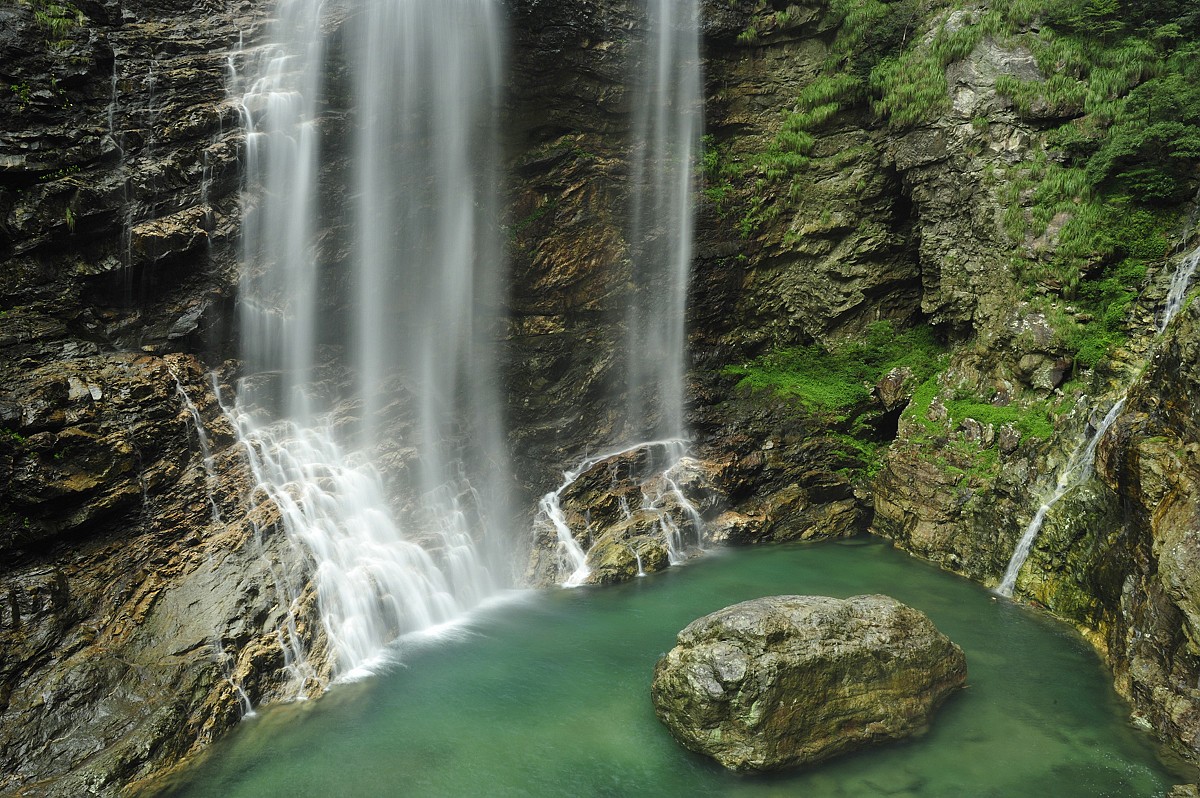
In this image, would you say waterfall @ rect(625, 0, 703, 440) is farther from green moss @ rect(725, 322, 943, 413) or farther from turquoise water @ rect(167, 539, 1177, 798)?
turquoise water @ rect(167, 539, 1177, 798)

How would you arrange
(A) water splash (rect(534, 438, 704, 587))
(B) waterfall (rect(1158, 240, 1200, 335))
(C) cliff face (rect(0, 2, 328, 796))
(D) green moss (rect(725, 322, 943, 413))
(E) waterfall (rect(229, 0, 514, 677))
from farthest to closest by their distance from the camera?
1. (D) green moss (rect(725, 322, 943, 413))
2. (A) water splash (rect(534, 438, 704, 587))
3. (E) waterfall (rect(229, 0, 514, 677))
4. (B) waterfall (rect(1158, 240, 1200, 335))
5. (C) cliff face (rect(0, 2, 328, 796))

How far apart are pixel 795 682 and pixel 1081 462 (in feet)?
21.3

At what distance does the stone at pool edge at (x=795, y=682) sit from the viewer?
6.78 m

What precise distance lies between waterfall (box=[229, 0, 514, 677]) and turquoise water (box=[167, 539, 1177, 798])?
197cm

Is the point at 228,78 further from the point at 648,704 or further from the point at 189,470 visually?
the point at 648,704

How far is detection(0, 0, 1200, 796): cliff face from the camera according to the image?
7.94 meters

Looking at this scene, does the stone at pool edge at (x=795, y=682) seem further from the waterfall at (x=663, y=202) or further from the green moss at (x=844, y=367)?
the waterfall at (x=663, y=202)

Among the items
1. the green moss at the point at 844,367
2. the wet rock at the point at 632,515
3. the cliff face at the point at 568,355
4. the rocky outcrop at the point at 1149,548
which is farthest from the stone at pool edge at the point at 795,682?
the green moss at the point at 844,367

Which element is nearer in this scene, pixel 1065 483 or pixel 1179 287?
pixel 1065 483

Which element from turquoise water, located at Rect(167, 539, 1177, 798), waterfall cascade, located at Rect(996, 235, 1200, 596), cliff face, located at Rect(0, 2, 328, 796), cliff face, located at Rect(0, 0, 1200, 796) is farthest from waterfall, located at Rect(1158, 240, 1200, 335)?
cliff face, located at Rect(0, 2, 328, 796)

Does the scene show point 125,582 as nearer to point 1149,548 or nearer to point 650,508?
point 650,508

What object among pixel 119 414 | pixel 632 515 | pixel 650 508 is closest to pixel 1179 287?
pixel 650 508

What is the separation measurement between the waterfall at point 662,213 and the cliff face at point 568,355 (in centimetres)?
42

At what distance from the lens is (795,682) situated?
6836mm
